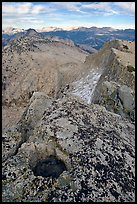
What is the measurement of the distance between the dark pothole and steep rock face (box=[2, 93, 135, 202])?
20 centimetres

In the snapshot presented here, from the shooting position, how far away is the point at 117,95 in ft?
81.1

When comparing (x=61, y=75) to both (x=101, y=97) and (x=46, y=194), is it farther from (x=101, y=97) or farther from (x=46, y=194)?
(x=46, y=194)

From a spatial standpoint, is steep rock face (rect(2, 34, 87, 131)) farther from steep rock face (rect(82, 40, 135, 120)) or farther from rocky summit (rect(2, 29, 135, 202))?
rocky summit (rect(2, 29, 135, 202))

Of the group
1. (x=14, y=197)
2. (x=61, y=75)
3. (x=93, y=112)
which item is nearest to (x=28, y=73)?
(x=61, y=75)

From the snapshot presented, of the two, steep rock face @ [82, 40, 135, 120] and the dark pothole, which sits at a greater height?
steep rock face @ [82, 40, 135, 120]

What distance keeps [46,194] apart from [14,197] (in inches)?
53.1

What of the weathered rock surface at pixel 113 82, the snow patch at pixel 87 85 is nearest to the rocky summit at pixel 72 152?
the weathered rock surface at pixel 113 82

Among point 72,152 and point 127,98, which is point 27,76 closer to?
point 127,98

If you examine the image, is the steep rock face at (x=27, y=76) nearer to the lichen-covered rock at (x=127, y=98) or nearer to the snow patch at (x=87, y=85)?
the snow patch at (x=87, y=85)

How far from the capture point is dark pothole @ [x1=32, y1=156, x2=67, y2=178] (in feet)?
46.6

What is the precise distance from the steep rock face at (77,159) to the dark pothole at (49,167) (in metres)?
0.20

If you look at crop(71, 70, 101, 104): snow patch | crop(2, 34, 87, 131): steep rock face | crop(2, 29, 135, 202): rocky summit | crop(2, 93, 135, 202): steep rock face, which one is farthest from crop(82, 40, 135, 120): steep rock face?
crop(2, 34, 87, 131): steep rock face

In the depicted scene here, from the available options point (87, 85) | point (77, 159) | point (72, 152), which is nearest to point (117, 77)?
point (87, 85)

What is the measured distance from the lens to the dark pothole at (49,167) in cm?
1421
